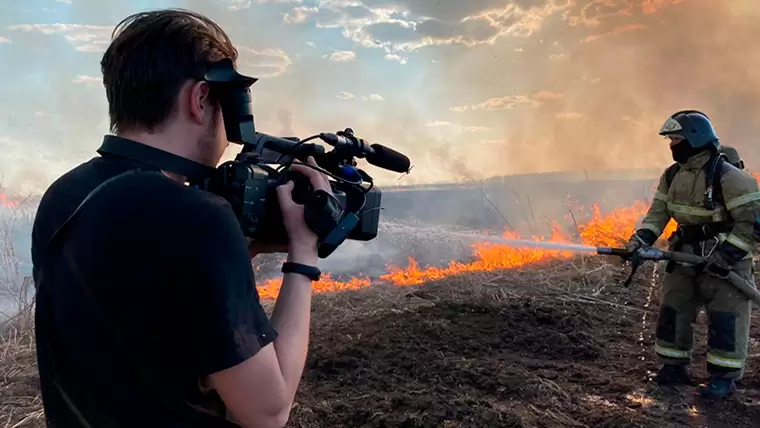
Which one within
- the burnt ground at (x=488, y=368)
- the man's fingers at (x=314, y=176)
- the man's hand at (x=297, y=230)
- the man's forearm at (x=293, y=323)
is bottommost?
the burnt ground at (x=488, y=368)

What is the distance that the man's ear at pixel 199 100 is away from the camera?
1378 mm

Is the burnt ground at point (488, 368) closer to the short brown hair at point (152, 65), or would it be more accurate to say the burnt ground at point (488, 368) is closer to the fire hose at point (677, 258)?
the fire hose at point (677, 258)

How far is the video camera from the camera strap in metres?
0.10

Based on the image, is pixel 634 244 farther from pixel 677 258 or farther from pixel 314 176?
pixel 314 176

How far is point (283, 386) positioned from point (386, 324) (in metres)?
4.72

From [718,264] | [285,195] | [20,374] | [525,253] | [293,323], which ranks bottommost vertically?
[20,374]

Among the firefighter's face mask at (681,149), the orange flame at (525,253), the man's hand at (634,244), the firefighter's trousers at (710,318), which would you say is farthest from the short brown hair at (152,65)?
the orange flame at (525,253)

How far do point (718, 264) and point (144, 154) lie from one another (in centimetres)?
486

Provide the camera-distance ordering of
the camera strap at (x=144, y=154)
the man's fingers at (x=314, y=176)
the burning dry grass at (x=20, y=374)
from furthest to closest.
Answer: the burning dry grass at (x=20, y=374), the man's fingers at (x=314, y=176), the camera strap at (x=144, y=154)

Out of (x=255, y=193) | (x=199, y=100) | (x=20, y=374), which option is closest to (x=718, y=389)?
(x=255, y=193)

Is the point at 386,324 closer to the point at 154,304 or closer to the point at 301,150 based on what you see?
the point at 301,150

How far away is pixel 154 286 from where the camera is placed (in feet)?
3.86

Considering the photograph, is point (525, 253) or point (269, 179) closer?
point (269, 179)

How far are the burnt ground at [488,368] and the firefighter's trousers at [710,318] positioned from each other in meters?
0.30
